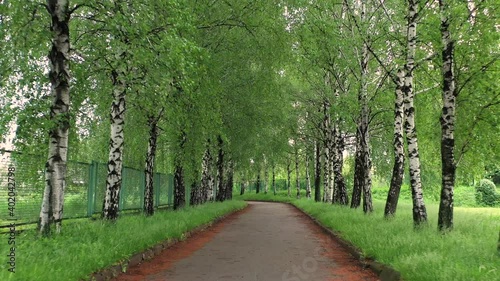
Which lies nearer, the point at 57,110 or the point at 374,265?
the point at 374,265

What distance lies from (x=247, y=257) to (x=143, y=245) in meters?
2.32

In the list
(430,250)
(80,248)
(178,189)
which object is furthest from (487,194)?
(80,248)

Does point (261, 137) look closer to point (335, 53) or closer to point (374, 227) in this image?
point (335, 53)

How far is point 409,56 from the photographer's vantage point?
36.0 feet

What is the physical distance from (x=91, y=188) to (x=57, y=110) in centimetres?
506

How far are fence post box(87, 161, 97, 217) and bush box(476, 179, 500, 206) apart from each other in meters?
35.7

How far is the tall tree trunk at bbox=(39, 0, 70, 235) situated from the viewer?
7.93 metres

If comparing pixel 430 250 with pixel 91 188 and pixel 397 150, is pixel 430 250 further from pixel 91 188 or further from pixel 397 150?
pixel 91 188

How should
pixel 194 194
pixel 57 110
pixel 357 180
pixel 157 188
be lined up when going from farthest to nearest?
pixel 194 194 → pixel 157 188 → pixel 357 180 → pixel 57 110

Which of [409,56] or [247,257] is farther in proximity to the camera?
[409,56]

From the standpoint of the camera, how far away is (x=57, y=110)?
26.6 ft

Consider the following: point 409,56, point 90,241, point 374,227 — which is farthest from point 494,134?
point 90,241

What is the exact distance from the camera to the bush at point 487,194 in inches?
1439
